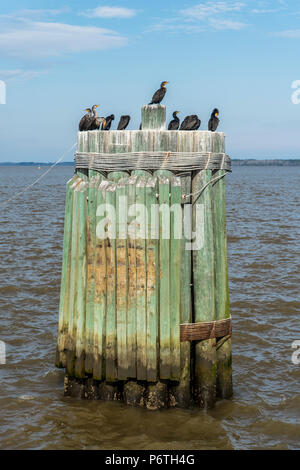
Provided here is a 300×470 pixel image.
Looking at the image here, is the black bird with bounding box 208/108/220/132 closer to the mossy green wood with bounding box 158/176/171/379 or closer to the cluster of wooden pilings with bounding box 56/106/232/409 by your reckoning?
the cluster of wooden pilings with bounding box 56/106/232/409

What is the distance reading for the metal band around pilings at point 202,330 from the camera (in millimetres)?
6246

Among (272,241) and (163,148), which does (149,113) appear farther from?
(272,241)

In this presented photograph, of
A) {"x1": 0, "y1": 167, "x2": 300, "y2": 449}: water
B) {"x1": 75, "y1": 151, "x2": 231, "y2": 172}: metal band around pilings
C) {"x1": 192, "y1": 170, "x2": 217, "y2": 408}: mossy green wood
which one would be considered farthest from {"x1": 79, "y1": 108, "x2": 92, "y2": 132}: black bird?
{"x1": 0, "y1": 167, "x2": 300, "y2": 449}: water

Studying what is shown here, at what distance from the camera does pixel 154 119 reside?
6305 mm

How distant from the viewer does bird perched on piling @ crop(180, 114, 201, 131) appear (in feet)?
22.4

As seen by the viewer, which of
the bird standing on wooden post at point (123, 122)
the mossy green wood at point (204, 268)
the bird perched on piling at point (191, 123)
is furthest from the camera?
the bird standing on wooden post at point (123, 122)

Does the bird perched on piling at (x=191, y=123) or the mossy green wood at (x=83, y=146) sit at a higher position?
the bird perched on piling at (x=191, y=123)

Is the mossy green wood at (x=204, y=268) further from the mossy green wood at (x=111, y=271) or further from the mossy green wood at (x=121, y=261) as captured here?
the mossy green wood at (x=111, y=271)

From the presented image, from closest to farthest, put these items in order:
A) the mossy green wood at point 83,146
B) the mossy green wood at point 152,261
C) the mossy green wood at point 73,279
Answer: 1. the mossy green wood at point 152,261
2. the mossy green wood at point 73,279
3. the mossy green wood at point 83,146

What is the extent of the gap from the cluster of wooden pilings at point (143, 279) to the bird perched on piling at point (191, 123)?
46 cm

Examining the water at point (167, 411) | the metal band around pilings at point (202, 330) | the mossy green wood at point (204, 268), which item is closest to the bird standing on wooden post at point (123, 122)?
the mossy green wood at point (204, 268)

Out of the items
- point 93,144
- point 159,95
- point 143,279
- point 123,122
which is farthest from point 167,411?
point 159,95

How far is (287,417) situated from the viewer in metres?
7.00

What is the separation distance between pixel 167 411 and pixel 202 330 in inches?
40.2
